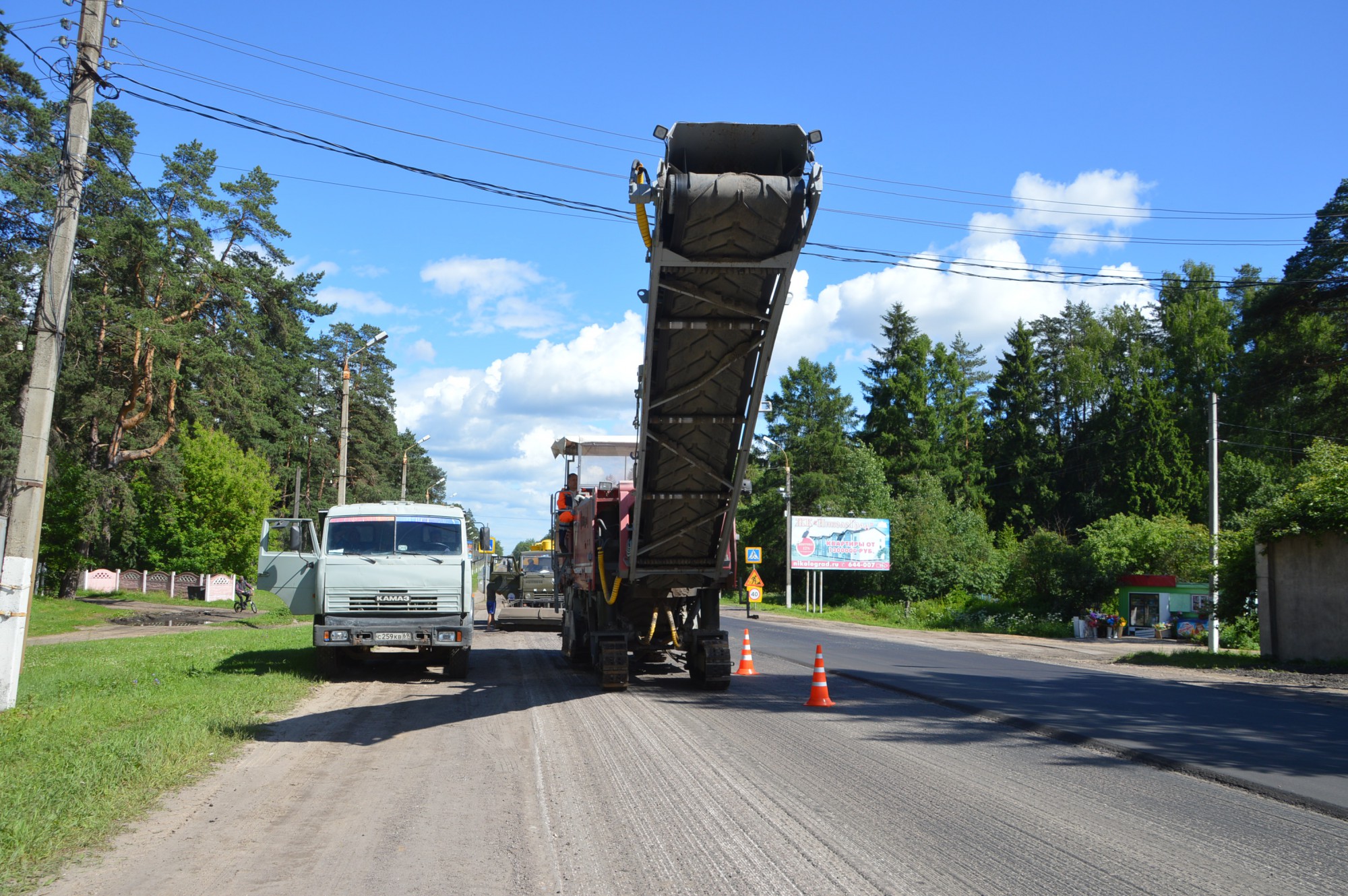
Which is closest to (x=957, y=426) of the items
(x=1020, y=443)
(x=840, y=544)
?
(x=1020, y=443)

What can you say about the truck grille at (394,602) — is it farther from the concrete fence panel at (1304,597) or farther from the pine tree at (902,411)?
the pine tree at (902,411)

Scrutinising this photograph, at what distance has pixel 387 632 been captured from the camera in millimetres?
13805

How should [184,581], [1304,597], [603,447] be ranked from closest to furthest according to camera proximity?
[603,447] < [1304,597] < [184,581]

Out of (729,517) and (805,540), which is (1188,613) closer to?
(805,540)

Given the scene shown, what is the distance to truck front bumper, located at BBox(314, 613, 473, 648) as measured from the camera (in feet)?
44.9

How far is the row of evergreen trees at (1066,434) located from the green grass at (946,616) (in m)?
1.96

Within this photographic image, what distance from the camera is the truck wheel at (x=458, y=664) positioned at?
1467 centimetres

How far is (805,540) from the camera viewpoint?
51.9 meters

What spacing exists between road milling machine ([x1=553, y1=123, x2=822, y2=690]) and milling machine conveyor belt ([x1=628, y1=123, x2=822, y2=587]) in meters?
0.01

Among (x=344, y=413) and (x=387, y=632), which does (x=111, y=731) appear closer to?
A: (x=387, y=632)

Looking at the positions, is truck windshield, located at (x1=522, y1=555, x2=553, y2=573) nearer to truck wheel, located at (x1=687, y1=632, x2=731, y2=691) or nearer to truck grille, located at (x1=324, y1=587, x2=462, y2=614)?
truck grille, located at (x1=324, y1=587, x2=462, y2=614)

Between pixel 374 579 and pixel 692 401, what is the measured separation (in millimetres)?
5768

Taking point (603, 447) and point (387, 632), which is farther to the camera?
point (603, 447)

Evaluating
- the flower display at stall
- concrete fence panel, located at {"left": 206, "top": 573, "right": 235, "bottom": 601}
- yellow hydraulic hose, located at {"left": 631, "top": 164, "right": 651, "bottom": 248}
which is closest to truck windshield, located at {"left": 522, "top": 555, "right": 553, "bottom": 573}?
yellow hydraulic hose, located at {"left": 631, "top": 164, "right": 651, "bottom": 248}
